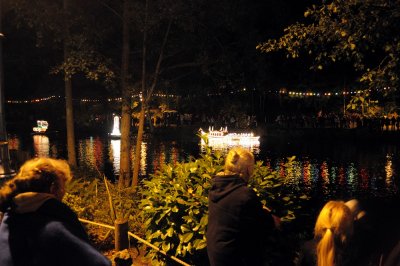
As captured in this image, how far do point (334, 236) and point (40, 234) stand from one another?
1.57 metres

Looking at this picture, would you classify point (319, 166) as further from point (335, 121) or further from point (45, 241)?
point (335, 121)

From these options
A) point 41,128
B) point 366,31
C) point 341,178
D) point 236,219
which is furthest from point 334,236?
point 41,128

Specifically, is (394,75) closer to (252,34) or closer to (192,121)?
(252,34)

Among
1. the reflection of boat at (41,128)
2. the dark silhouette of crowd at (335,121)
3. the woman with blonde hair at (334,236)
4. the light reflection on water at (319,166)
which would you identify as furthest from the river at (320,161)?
the reflection of boat at (41,128)

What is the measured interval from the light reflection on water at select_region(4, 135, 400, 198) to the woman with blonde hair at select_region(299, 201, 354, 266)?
33.8 feet

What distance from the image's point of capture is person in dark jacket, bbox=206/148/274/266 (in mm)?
3334

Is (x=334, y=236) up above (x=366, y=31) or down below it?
below

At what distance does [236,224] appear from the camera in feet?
11.0

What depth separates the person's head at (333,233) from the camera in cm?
247

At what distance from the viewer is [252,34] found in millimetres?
11250

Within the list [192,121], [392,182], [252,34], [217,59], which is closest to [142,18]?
[217,59]

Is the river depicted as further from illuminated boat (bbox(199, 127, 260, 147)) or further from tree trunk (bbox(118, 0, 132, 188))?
tree trunk (bbox(118, 0, 132, 188))

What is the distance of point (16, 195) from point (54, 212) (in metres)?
0.26

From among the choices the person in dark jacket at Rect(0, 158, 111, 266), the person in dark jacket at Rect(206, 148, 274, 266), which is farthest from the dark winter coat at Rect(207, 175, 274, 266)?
the person in dark jacket at Rect(0, 158, 111, 266)
